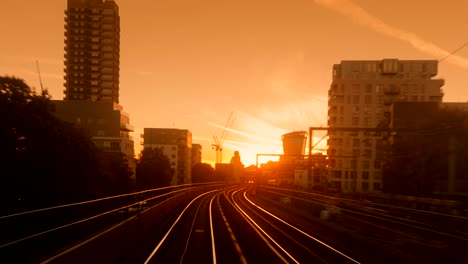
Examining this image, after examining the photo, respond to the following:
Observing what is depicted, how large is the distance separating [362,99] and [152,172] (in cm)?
5693

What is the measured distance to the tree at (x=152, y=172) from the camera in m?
132

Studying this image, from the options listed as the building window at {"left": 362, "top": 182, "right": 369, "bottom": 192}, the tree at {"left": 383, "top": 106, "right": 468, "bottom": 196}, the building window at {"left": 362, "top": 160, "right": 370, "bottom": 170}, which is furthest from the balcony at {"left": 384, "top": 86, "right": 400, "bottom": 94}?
the tree at {"left": 383, "top": 106, "right": 468, "bottom": 196}

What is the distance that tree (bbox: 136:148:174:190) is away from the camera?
132 m

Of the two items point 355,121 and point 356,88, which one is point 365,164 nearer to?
point 355,121

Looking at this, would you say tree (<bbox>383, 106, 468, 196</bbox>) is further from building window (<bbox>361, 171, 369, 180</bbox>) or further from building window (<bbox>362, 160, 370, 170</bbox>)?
building window (<bbox>362, 160, 370, 170</bbox>)

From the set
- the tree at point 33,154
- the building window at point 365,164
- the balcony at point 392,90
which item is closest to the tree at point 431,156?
the tree at point 33,154

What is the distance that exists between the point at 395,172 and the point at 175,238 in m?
58.8

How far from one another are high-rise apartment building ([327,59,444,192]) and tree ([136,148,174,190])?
42076mm

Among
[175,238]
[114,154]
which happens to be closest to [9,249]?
[175,238]

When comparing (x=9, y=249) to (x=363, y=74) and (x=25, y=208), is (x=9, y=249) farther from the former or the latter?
(x=363, y=74)

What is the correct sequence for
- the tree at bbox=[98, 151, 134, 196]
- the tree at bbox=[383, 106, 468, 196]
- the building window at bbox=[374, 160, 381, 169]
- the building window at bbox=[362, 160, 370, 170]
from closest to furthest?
the tree at bbox=[383, 106, 468, 196]
the tree at bbox=[98, 151, 134, 196]
the building window at bbox=[374, 160, 381, 169]
the building window at bbox=[362, 160, 370, 170]

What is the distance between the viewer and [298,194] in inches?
2231

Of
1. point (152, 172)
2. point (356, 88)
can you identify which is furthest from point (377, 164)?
point (152, 172)

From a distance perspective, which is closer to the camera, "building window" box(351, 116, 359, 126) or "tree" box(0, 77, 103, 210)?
"tree" box(0, 77, 103, 210)
